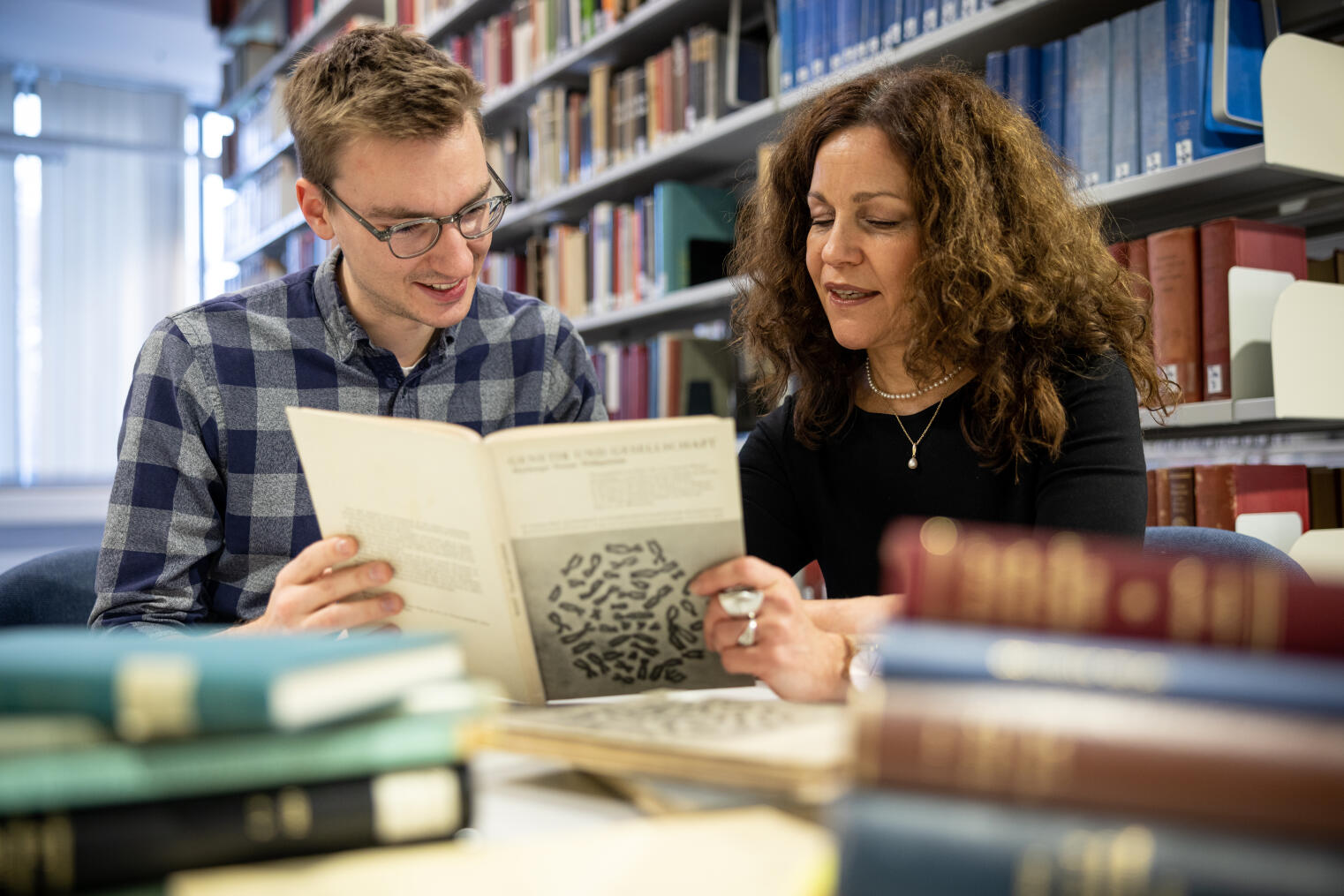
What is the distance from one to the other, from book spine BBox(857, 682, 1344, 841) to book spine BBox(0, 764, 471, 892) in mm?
215

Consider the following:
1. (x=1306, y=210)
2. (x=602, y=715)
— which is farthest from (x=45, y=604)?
(x=1306, y=210)

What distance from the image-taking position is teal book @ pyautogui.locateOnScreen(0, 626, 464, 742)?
0.44 m

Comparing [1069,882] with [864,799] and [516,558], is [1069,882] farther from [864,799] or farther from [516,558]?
[516,558]

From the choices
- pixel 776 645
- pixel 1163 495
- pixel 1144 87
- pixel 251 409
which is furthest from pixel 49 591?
pixel 1144 87

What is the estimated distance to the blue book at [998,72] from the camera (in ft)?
5.82

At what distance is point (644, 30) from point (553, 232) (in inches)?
25.8

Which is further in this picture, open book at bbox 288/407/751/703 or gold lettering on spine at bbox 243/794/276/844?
open book at bbox 288/407/751/703

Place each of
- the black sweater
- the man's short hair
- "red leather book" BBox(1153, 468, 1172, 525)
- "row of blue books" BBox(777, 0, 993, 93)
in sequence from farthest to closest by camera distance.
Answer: "row of blue books" BBox(777, 0, 993, 93), "red leather book" BBox(1153, 468, 1172, 525), the man's short hair, the black sweater

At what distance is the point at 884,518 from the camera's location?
135cm

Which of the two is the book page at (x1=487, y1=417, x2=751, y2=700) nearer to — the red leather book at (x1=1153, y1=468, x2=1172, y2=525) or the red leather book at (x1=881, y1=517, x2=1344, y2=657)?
the red leather book at (x1=881, y1=517, x2=1344, y2=657)

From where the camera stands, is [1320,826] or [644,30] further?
[644,30]

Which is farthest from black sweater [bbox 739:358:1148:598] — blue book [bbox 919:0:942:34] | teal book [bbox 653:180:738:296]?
teal book [bbox 653:180:738:296]

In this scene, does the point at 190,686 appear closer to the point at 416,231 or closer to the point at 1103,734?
the point at 1103,734

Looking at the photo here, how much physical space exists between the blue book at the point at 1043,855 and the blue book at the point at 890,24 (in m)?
1.85
